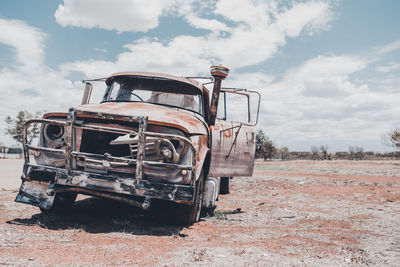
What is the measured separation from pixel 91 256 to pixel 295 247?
2.26 metres

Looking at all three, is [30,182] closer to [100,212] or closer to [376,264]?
[100,212]

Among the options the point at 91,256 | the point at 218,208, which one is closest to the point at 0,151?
Answer: the point at 218,208

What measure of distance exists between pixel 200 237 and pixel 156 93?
250 cm

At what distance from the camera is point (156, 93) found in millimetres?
5715

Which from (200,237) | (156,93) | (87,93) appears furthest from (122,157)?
(87,93)

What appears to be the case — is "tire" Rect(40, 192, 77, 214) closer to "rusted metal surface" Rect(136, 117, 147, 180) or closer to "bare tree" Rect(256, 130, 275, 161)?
"rusted metal surface" Rect(136, 117, 147, 180)

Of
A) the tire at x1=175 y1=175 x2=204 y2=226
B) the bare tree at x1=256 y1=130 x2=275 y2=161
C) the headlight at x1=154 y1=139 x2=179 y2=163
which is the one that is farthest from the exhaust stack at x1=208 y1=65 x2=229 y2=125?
the bare tree at x1=256 y1=130 x2=275 y2=161

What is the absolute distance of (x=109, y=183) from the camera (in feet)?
14.0

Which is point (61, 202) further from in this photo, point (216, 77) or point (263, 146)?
point (263, 146)

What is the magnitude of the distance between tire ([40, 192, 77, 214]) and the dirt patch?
0.11m

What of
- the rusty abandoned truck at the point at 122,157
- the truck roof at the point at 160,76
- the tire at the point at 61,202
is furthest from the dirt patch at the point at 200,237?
the truck roof at the point at 160,76

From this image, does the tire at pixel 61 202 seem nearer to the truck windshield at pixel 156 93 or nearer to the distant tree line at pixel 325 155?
the truck windshield at pixel 156 93

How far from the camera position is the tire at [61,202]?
5.12 m

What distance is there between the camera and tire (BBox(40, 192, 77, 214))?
512 cm
